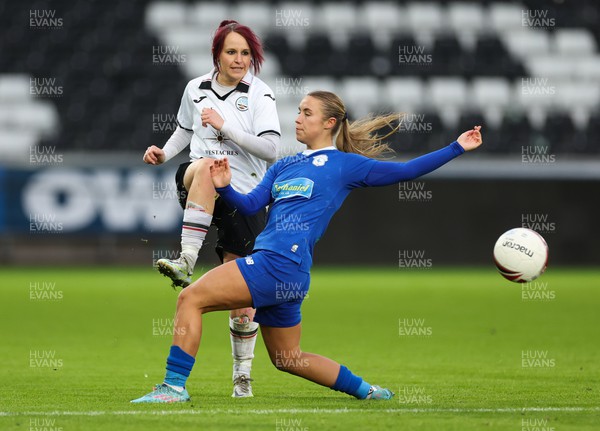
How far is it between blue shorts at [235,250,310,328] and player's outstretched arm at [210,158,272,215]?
32 cm

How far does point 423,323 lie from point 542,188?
9.33 metres

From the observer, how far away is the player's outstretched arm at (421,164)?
21.2ft

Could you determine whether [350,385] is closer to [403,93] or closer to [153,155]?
[153,155]

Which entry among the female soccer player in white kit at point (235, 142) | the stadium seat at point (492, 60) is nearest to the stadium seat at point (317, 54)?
the stadium seat at point (492, 60)

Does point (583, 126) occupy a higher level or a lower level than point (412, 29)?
lower

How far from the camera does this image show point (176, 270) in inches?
264

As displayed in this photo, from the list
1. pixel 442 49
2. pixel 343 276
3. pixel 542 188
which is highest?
pixel 442 49

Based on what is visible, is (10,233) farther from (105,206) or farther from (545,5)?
(545,5)

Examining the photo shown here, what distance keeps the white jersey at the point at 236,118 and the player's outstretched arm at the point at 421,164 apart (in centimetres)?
103

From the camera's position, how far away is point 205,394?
24.0ft

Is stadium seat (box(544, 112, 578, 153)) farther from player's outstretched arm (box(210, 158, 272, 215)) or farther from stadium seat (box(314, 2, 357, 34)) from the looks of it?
player's outstretched arm (box(210, 158, 272, 215))

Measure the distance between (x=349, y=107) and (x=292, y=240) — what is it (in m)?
17.3

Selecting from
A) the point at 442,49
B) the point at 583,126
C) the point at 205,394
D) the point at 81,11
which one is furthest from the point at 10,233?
the point at 205,394

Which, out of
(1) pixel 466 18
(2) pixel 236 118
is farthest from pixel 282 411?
(1) pixel 466 18
